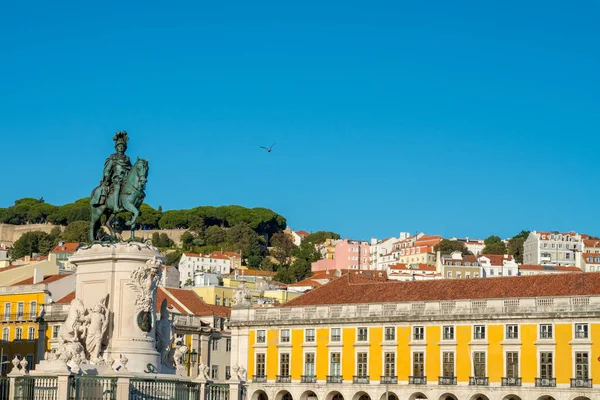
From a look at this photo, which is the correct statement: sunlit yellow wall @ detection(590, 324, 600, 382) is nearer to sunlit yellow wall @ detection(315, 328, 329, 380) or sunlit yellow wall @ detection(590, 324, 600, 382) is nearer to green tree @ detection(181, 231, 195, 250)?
sunlit yellow wall @ detection(315, 328, 329, 380)

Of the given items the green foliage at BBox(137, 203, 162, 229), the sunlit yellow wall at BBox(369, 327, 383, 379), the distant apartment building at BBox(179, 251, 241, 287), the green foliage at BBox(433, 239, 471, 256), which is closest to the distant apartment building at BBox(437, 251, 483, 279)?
the green foliage at BBox(433, 239, 471, 256)

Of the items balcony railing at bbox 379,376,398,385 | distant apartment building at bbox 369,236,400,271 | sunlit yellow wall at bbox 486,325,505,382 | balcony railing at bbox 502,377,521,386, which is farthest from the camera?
distant apartment building at bbox 369,236,400,271

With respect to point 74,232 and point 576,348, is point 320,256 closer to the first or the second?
point 74,232

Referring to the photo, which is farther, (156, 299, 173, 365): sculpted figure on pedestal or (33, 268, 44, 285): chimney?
(33, 268, 44, 285): chimney

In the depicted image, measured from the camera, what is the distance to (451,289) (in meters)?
62.9

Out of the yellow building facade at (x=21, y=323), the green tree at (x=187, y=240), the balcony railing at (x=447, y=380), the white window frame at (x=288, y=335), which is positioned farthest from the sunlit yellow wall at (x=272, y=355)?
the green tree at (x=187, y=240)

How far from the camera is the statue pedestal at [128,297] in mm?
27844

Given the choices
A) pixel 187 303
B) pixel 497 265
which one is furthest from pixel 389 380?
pixel 497 265

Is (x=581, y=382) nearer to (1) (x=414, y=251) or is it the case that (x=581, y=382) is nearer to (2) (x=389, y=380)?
(2) (x=389, y=380)

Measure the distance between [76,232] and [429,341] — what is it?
10547 cm

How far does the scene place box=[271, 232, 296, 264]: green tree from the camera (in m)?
168

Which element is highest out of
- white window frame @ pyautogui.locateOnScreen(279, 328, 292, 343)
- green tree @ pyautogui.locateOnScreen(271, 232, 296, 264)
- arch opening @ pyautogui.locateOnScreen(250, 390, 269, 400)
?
green tree @ pyautogui.locateOnScreen(271, 232, 296, 264)

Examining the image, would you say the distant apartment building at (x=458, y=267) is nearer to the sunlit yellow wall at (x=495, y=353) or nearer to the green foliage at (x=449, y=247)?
the green foliage at (x=449, y=247)

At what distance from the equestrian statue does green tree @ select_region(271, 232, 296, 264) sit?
13712 cm
